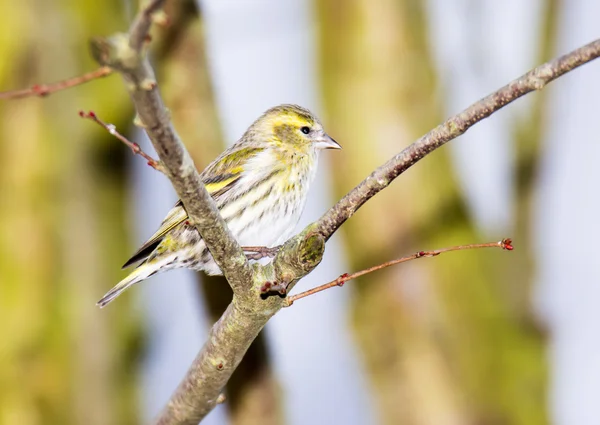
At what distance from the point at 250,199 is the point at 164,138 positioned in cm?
260

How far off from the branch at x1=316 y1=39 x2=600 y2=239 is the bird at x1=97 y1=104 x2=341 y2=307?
1855mm

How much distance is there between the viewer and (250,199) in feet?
17.0

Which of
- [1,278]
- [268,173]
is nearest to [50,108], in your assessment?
[1,278]

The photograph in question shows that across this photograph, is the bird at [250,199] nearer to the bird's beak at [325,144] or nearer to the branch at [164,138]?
the bird's beak at [325,144]

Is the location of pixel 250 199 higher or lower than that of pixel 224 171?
lower

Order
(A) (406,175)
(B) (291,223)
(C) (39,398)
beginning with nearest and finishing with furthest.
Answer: (B) (291,223) < (C) (39,398) < (A) (406,175)

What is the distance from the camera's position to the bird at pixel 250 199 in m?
5.03

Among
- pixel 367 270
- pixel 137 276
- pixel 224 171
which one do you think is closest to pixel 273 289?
pixel 367 270

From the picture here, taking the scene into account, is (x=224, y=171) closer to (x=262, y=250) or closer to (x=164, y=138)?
(x=262, y=250)

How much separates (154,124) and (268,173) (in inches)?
111

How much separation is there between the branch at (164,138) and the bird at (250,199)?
1.51 m

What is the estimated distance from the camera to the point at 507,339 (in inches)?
265

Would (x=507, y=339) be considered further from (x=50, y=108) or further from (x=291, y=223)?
(x=50, y=108)

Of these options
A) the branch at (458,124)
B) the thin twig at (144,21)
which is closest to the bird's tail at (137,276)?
the branch at (458,124)
